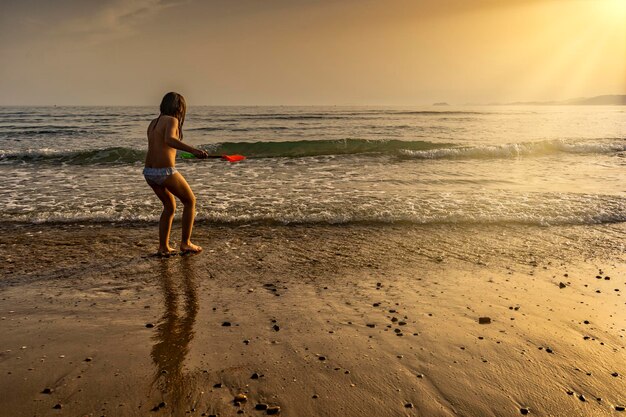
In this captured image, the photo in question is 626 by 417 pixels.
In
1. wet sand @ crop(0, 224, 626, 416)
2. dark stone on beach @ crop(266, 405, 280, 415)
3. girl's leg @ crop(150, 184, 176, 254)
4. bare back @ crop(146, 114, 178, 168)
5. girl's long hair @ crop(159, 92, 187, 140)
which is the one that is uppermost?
girl's long hair @ crop(159, 92, 187, 140)

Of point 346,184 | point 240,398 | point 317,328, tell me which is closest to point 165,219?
point 317,328

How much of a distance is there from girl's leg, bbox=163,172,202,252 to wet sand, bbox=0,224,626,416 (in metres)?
0.24

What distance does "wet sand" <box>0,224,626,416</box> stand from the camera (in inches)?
105

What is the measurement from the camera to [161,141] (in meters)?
5.47

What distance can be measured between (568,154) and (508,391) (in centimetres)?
1737

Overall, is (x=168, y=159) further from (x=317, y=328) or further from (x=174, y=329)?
(x=317, y=328)

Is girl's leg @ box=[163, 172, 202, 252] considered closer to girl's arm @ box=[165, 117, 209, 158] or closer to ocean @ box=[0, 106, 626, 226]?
girl's arm @ box=[165, 117, 209, 158]

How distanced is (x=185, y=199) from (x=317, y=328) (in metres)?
2.98

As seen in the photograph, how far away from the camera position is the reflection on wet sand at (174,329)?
9.06ft

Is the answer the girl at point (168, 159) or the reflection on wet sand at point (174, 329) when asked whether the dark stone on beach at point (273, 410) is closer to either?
the reflection on wet sand at point (174, 329)

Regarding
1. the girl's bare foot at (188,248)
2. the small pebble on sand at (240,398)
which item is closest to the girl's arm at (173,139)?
the girl's bare foot at (188,248)

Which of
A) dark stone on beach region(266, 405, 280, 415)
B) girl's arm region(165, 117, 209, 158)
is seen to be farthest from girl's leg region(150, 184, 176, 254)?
dark stone on beach region(266, 405, 280, 415)

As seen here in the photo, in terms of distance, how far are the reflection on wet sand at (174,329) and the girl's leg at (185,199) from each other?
0.36 meters

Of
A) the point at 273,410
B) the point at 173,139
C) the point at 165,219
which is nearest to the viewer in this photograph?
the point at 273,410
